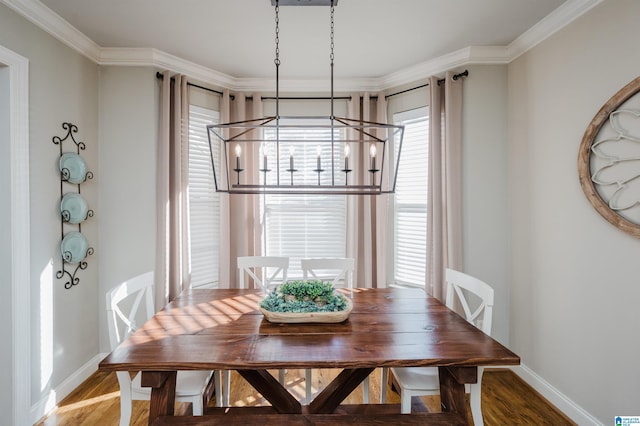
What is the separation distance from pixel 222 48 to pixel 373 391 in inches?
123

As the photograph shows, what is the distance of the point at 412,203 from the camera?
3.48 m

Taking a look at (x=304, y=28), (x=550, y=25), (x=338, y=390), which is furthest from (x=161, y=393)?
(x=550, y=25)

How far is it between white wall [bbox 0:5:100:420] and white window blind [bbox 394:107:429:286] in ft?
9.43

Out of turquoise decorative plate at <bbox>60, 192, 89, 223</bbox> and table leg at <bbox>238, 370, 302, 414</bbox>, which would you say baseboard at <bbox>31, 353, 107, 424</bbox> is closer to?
turquoise decorative plate at <bbox>60, 192, 89, 223</bbox>

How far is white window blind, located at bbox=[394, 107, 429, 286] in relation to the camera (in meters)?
3.39

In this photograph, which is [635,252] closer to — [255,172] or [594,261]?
[594,261]

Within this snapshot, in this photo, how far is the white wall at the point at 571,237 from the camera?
1.98 m

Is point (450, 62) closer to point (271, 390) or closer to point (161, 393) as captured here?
point (271, 390)

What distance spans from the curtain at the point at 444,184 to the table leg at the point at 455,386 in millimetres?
1330

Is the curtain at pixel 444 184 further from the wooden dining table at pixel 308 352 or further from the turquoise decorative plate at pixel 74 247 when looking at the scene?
the turquoise decorative plate at pixel 74 247

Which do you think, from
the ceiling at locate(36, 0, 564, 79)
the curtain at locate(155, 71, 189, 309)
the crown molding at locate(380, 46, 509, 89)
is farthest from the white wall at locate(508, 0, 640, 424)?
the curtain at locate(155, 71, 189, 309)

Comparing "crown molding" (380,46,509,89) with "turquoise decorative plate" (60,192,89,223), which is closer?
"turquoise decorative plate" (60,192,89,223)

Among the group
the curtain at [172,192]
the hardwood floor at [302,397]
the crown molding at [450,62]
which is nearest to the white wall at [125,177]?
the curtain at [172,192]

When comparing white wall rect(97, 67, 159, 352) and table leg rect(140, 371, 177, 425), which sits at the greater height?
white wall rect(97, 67, 159, 352)
